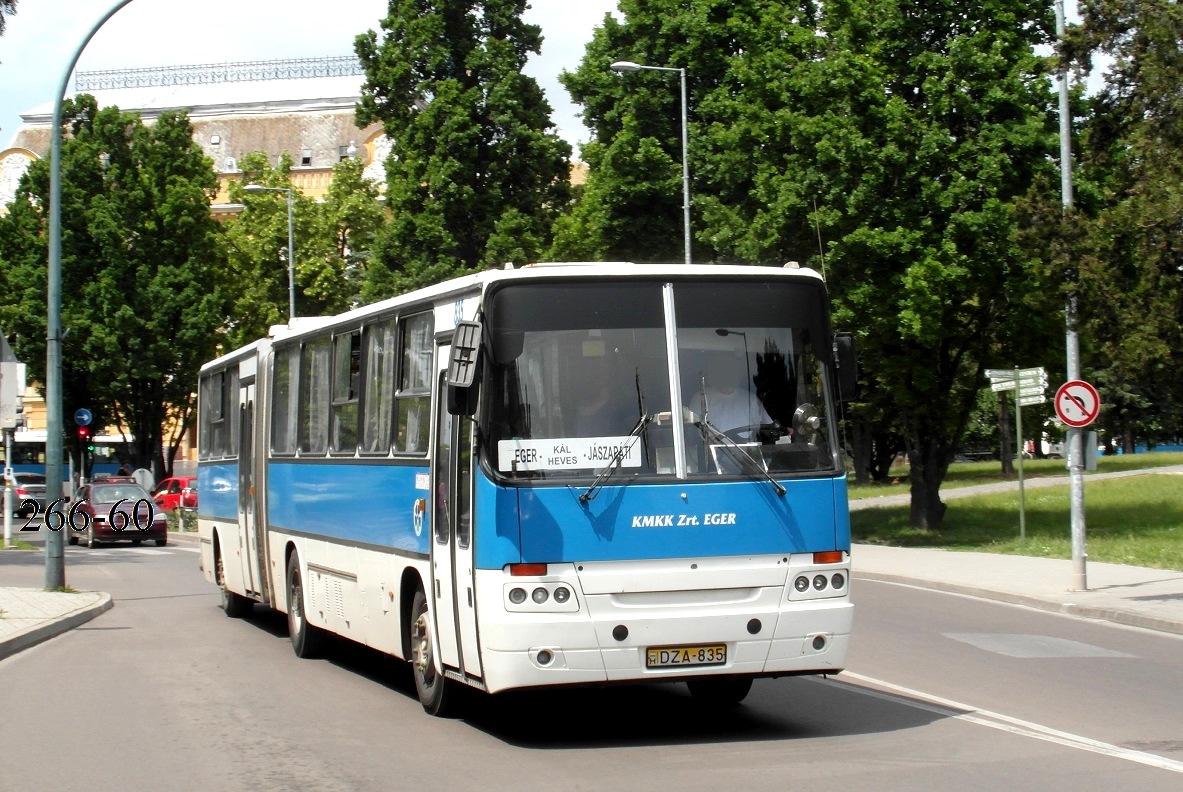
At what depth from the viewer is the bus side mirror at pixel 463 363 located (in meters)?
9.66

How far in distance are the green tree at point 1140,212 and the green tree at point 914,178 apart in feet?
29.8

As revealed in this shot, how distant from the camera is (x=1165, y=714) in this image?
11.0 meters

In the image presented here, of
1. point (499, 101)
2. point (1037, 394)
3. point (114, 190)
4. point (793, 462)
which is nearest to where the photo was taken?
point (793, 462)

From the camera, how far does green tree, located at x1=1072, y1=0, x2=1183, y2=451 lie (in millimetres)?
18078

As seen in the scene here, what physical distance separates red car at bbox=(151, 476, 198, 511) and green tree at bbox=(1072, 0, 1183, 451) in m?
39.8

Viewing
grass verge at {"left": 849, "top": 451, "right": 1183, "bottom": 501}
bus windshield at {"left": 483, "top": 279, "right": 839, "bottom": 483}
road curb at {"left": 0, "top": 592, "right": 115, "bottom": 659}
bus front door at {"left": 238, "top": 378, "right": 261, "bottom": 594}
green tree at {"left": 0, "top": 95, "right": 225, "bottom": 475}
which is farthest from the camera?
green tree at {"left": 0, "top": 95, "right": 225, "bottom": 475}

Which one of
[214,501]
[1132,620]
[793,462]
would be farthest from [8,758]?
[1132,620]

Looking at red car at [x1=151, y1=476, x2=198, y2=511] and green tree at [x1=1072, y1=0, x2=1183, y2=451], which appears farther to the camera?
red car at [x1=151, y1=476, x2=198, y2=511]

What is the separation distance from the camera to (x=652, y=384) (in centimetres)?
995

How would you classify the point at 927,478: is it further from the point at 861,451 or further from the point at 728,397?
the point at 861,451

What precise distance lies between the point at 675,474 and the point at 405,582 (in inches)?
111

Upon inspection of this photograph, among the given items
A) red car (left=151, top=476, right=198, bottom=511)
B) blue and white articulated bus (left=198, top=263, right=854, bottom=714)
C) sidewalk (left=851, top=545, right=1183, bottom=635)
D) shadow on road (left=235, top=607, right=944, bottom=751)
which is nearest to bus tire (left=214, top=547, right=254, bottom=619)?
shadow on road (left=235, top=607, right=944, bottom=751)

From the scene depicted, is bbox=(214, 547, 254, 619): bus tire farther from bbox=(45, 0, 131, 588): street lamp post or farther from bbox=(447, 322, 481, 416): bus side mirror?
bbox=(447, 322, 481, 416): bus side mirror

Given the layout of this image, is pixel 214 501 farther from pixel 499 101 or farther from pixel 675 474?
pixel 499 101
